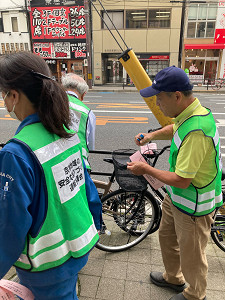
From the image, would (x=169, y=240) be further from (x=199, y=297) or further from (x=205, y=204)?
(x=205, y=204)

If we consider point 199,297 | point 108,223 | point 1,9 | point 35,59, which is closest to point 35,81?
point 35,59

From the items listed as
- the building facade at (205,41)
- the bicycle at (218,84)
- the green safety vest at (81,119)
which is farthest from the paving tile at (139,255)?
the building facade at (205,41)

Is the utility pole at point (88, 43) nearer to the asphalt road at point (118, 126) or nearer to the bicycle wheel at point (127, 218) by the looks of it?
the asphalt road at point (118, 126)

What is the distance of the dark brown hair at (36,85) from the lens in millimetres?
1096

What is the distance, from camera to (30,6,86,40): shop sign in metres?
21.3

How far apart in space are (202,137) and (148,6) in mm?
24765

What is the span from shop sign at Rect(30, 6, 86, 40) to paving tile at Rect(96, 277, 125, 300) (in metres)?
22.6

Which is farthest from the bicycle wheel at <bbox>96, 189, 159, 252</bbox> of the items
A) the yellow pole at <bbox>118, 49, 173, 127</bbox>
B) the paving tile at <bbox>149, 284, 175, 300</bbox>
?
the yellow pole at <bbox>118, 49, 173, 127</bbox>

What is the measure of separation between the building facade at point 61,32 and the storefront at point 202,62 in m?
9.97

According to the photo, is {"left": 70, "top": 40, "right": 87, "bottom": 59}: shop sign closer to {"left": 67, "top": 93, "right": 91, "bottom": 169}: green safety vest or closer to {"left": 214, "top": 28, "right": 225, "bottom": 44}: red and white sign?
{"left": 214, "top": 28, "right": 225, "bottom": 44}: red and white sign

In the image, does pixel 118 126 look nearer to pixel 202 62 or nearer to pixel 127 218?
pixel 127 218

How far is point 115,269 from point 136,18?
24639mm

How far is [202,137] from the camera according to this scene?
1527mm

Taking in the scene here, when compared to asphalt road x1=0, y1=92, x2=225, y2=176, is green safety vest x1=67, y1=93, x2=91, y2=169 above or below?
above
